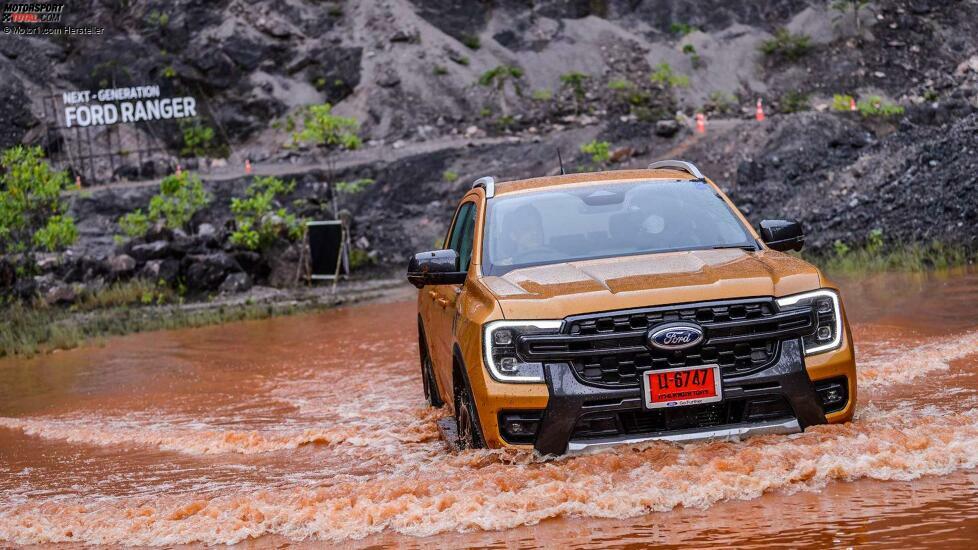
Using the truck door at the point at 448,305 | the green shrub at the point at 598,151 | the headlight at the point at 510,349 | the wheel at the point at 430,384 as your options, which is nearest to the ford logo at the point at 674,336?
the headlight at the point at 510,349

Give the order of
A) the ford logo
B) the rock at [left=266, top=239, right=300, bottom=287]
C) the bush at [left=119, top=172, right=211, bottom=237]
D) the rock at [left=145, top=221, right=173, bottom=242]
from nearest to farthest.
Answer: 1. the ford logo
2. the rock at [left=266, top=239, right=300, bottom=287]
3. the rock at [left=145, top=221, right=173, bottom=242]
4. the bush at [left=119, top=172, right=211, bottom=237]

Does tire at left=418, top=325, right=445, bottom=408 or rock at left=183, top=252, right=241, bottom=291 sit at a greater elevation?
tire at left=418, top=325, right=445, bottom=408

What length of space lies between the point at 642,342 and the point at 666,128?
110ft

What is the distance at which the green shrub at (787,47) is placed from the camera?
51.1 m

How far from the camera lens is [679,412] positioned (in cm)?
616

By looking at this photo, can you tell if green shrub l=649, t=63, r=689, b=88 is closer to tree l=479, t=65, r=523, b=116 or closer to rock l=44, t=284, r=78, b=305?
tree l=479, t=65, r=523, b=116

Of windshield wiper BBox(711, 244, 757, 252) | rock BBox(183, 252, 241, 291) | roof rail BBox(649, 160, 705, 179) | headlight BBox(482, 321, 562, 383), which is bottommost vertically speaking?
rock BBox(183, 252, 241, 291)

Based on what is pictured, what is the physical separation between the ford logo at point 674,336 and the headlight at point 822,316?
0.52 meters

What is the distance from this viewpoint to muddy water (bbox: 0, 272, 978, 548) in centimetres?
559

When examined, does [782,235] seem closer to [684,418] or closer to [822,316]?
[822,316]

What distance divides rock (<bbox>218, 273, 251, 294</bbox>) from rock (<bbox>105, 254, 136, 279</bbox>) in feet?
8.01

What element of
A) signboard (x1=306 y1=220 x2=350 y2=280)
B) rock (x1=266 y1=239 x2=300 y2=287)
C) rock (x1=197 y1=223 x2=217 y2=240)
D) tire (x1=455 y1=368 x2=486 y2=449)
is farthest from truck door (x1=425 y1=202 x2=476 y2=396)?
rock (x1=197 y1=223 x2=217 y2=240)

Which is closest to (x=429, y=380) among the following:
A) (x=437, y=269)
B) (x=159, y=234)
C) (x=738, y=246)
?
(x=437, y=269)

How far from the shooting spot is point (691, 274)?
652 centimetres
